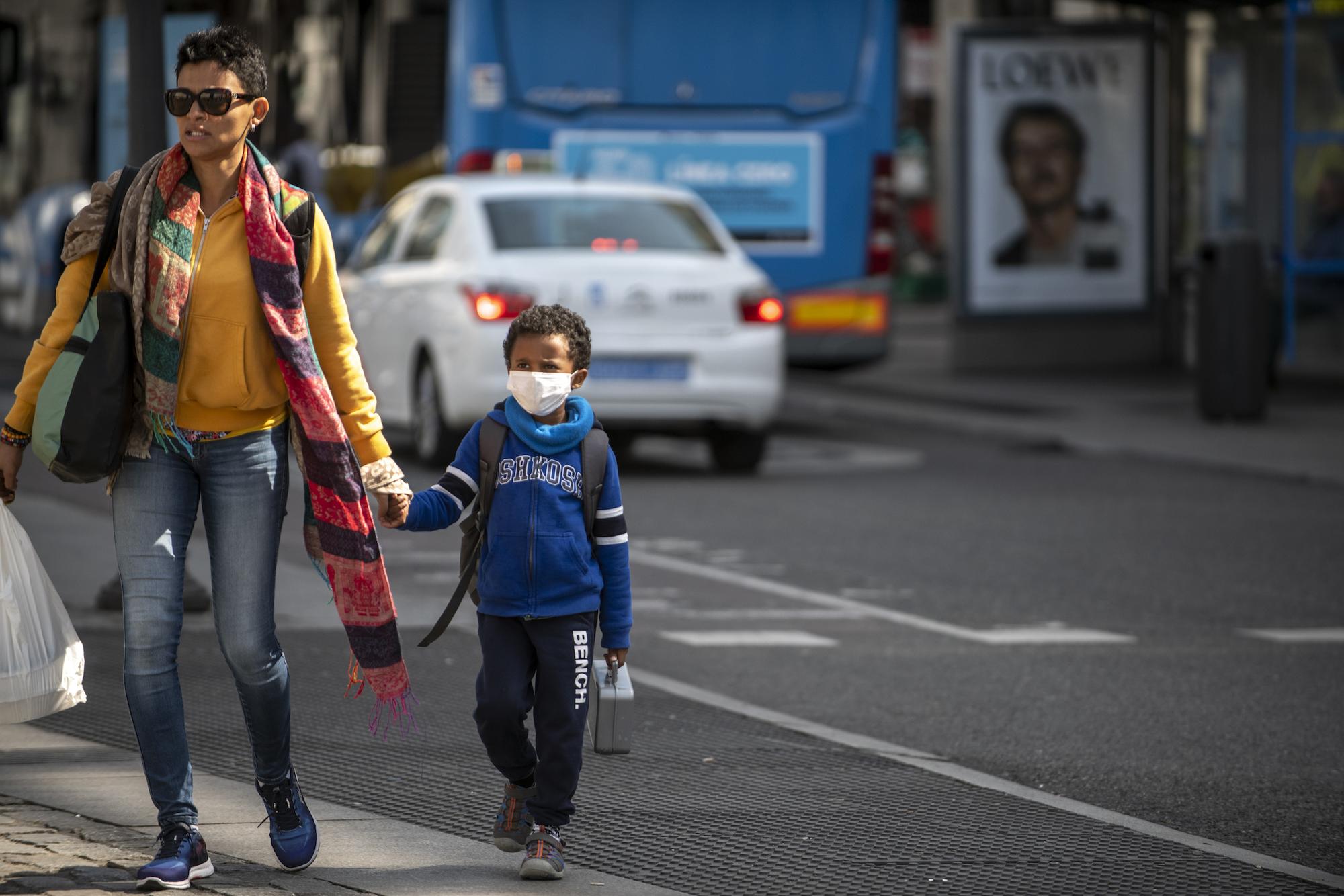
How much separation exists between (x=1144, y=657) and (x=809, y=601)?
156 cm

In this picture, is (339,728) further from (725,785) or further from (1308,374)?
(1308,374)

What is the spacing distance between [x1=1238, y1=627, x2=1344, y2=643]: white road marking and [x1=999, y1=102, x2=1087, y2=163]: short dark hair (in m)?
12.1

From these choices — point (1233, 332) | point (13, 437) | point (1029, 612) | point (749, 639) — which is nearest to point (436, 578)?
point (749, 639)

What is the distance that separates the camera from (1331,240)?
2077 centimetres

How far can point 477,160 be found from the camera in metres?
16.1

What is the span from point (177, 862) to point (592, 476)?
3.68 feet

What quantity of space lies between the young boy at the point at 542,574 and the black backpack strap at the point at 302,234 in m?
0.44

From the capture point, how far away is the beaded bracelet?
4707 millimetres

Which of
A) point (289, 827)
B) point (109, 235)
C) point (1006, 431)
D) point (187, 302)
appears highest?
point (109, 235)

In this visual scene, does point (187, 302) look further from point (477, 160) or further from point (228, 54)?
point (477, 160)

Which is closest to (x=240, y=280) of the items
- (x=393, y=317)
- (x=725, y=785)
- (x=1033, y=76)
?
(x=725, y=785)

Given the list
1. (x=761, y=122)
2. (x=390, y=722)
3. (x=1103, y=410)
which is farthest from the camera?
(x=1103, y=410)

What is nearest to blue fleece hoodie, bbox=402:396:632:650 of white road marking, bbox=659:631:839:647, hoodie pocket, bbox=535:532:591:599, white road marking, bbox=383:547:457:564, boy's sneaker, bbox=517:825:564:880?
hoodie pocket, bbox=535:532:591:599

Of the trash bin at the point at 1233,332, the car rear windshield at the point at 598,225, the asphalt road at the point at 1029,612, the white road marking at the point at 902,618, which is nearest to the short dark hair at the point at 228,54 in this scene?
the asphalt road at the point at 1029,612
